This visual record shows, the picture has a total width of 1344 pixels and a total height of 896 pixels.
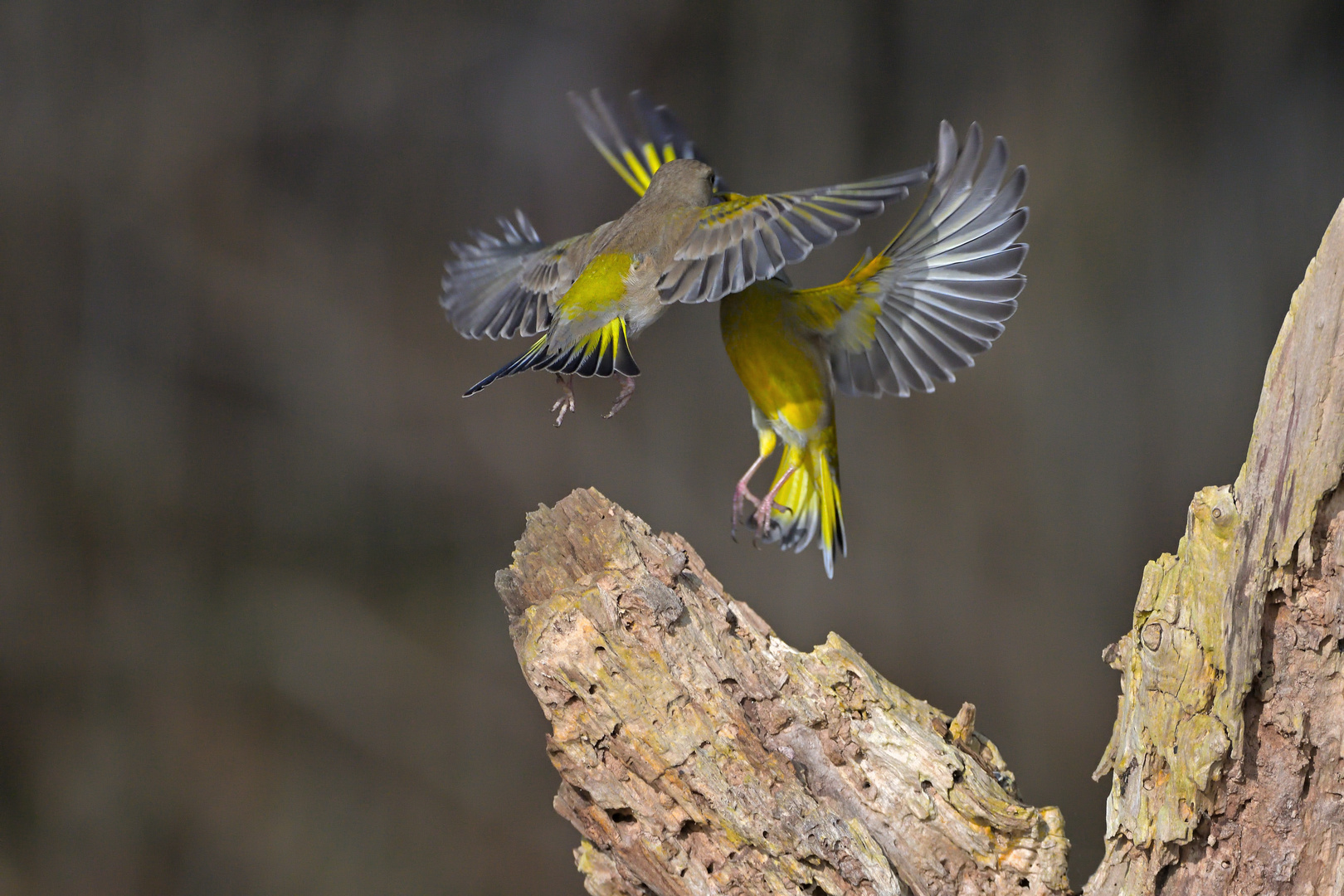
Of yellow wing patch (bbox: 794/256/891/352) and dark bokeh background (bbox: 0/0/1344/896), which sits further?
dark bokeh background (bbox: 0/0/1344/896)

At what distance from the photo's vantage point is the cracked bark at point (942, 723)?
998 mm

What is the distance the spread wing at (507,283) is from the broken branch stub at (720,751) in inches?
17.4

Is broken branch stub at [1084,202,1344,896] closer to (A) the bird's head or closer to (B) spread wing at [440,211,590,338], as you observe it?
(A) the bird's head

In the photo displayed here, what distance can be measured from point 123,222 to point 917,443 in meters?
1.98

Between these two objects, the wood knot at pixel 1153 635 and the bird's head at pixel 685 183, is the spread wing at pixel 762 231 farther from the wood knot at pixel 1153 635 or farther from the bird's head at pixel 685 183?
the wood knot at pixel 1153 635

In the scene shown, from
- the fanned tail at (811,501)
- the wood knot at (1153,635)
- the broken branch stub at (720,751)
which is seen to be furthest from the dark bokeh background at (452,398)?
the wood knot at (1153,635)

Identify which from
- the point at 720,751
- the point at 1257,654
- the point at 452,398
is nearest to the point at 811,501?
the point at 720,751

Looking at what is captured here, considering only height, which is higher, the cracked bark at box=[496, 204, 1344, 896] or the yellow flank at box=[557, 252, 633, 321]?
the yellow flank at box=[557, 252, 633, 321]

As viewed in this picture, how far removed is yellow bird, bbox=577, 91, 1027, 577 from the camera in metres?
1.49

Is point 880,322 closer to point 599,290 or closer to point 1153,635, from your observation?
point 599,290

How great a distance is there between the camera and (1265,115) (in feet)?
9.37

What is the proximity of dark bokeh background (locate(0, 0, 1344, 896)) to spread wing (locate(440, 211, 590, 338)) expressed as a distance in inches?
33.9

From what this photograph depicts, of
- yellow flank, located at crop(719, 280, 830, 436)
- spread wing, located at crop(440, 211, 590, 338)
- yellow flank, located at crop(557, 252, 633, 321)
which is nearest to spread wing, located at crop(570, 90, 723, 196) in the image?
spread wing, located at crop(440, 211, 590, 338)

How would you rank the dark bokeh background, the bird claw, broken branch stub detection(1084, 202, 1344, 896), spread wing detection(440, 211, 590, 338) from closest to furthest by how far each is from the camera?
broken branch stub detection(1084, 202, 1344, 896), spread wing detection(440, 211, 590, 338), the bird claw, the dark bokeh background
